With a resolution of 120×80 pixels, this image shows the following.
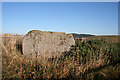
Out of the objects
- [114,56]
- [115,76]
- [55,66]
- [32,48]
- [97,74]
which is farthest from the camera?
[32,48]

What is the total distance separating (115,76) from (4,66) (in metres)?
3.86

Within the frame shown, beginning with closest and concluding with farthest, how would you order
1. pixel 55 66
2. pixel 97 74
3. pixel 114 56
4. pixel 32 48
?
pixel 97 74, pixel 55 66, pixel 114 56, pixel 32 48

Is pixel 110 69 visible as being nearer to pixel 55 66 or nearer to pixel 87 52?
pixel 87 52

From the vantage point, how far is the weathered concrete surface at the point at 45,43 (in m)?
4.76

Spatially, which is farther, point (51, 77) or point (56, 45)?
point (56, 45)

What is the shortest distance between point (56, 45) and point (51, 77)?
188 cm

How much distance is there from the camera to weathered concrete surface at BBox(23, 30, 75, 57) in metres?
4.76

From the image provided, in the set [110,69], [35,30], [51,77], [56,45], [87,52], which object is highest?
[35,30]

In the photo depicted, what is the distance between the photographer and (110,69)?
3225 millimetres

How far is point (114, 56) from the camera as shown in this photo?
443cm

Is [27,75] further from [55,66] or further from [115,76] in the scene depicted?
[115,76]

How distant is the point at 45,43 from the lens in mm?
4777

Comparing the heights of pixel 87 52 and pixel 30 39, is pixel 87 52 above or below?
below

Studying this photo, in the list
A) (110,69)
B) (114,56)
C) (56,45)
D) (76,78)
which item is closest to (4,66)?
(56,45)
